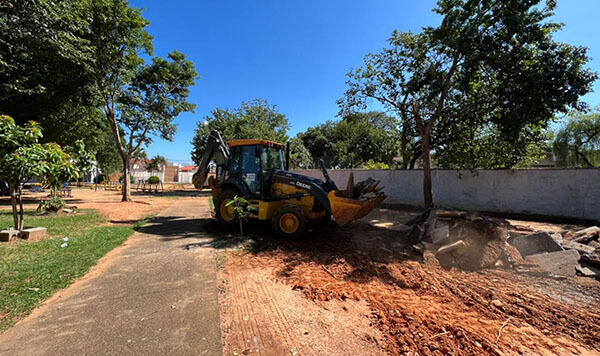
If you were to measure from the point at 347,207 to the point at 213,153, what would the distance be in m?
4.48

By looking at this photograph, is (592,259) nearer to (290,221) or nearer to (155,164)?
(290,221)

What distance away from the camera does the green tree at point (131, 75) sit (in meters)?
10.4

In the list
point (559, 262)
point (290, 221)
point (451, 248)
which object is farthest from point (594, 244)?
point (290, 221)

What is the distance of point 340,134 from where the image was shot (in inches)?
1463

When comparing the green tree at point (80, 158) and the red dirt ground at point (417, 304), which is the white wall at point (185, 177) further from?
the red dirt ground at point (417, 304)

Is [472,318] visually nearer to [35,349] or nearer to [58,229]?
[35,349]

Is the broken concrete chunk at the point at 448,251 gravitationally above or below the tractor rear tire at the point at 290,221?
below

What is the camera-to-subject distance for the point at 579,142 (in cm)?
1648

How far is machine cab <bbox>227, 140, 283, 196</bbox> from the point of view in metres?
6.50

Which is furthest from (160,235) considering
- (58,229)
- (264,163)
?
(264,163)

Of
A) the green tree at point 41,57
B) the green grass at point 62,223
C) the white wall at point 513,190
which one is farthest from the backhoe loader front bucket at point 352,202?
the green tree at point 41,57

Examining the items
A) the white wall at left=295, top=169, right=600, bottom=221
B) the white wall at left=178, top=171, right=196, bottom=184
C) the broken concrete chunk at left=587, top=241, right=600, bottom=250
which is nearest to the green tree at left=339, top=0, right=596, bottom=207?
the white wall at left=295, top=169, right=600, bottom=221

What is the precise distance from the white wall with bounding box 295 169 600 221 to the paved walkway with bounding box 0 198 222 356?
1174 centimetres

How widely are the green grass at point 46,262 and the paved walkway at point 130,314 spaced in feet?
0.59
